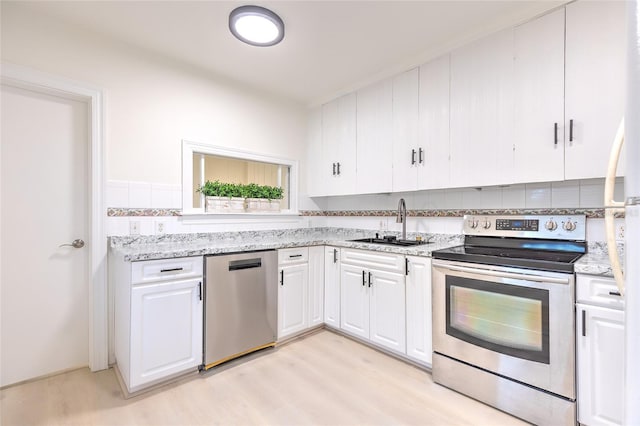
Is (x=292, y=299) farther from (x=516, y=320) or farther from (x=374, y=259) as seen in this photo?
(x=516, y=320)

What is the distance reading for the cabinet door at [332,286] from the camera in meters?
2.82

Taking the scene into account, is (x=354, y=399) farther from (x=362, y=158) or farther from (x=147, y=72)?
(x=147, y=72)

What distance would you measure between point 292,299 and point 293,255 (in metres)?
0.40

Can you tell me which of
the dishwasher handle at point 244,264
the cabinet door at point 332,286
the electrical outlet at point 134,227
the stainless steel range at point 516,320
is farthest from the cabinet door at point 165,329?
the stainless steel range at point 516,320

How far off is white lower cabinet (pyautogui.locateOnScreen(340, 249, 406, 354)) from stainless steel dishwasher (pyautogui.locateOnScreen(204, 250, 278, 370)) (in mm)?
663

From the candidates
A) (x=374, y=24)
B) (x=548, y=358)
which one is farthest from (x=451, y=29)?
(x=548, y=358)

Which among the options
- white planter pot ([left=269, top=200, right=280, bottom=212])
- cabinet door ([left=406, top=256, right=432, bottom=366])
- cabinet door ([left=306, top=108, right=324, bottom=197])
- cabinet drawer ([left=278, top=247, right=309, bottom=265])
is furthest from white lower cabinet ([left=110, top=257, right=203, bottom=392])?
cabinet door ([left=306, top=108, right=324, bottom=197])

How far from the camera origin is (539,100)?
192 cm

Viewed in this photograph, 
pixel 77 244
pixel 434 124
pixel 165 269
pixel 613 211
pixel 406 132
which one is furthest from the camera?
pixel 406 132

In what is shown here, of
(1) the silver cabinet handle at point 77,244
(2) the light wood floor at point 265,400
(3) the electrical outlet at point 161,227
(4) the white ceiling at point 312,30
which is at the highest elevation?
(4) the white ceiling at point 312,30

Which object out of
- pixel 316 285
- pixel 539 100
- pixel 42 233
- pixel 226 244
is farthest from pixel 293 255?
pixel 539 100

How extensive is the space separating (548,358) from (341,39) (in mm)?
2484

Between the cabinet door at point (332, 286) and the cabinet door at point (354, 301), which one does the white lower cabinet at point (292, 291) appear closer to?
the cabinet door at point (332, 286)

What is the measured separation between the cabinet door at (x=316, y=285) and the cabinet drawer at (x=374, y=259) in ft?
0.83
